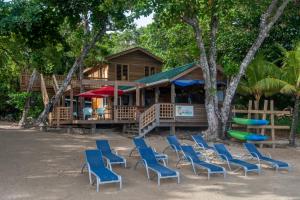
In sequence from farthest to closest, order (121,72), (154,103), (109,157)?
(121,72)
(154,103)
(109,157)

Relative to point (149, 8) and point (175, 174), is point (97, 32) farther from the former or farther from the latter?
point (175, 174)

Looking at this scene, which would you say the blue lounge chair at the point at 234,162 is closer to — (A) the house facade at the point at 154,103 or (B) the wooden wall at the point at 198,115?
(A) the house facade at the point at 154,103

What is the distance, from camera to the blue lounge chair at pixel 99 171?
29.2 ft

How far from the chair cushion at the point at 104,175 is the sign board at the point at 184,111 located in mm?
11825

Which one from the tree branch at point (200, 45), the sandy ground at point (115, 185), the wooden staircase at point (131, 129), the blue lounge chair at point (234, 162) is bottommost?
the sandy ground at point (115, 185)

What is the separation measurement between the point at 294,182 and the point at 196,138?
490cm

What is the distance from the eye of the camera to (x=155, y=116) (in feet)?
67.9

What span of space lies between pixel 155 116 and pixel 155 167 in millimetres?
10410

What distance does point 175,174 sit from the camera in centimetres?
974

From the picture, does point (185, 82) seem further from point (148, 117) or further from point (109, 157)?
point (109, 157)

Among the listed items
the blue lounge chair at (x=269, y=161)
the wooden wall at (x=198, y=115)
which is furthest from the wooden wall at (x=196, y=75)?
the blue lounge chair at (x=269, y=161)

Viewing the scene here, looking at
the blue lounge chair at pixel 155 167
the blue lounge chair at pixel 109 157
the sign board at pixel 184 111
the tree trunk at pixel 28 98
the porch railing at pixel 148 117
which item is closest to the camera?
the blue lounge chair at pixel 155 167

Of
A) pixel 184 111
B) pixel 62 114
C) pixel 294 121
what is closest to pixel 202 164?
pixel 294 121

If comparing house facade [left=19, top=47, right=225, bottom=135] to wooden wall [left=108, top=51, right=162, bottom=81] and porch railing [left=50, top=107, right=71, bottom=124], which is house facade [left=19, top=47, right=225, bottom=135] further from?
wooden wall [left=108, top=51, right=162, bottom=81]
